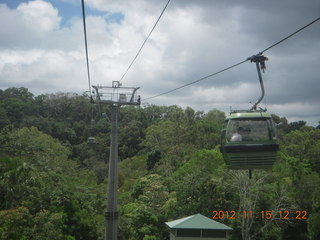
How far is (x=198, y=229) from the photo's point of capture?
21375mm

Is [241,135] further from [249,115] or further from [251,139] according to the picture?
[249,115]

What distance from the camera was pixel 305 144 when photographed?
45.2m

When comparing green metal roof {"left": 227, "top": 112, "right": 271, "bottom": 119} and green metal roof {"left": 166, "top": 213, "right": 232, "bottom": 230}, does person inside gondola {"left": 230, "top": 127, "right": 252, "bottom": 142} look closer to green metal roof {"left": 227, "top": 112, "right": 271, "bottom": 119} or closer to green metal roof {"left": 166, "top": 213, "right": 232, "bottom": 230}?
green metal roof {"left": 227, "top": 112, "right": 271, "bottom": 119}

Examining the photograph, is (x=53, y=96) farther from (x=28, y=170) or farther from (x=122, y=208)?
(x=28, y=170)

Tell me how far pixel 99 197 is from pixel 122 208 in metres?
2.23

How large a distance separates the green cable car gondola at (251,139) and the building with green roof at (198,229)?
46.5 ft

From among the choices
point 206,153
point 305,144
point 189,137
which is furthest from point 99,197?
point 305,144

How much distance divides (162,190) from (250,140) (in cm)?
2177

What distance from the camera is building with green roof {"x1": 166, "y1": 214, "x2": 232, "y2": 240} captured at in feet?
70.0

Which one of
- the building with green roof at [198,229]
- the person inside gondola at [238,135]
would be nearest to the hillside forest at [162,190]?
the building with green roof at [198,229]

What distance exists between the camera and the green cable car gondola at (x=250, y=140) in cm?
779

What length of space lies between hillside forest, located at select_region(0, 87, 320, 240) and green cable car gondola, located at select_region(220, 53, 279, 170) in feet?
39.0

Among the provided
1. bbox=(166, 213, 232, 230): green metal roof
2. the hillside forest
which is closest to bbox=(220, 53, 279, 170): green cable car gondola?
the hillside forest

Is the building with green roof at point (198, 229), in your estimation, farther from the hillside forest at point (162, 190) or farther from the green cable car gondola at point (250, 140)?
the green cable car gondola at point (250, 140)
